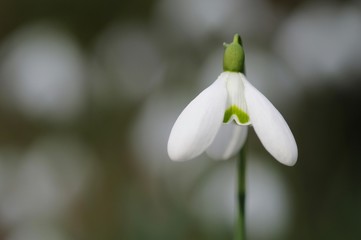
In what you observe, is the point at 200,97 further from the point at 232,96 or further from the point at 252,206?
the point at 252,206

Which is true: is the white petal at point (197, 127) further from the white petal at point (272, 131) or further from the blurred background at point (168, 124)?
the blurred background at point (168, 124)

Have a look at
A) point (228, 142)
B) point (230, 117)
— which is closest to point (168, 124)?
point (228, 142)

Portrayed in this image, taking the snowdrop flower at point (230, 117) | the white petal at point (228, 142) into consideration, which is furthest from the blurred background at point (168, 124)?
the snowdrop flower at point (230, 117)

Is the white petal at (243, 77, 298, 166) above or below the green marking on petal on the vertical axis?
below

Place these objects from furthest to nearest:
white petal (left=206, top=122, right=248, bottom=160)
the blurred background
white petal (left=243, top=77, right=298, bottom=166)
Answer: the blurred background → white petal (left=206, top=122, right=248, bottom=160) → white petal (left=243, top=77, right=298, bottom=166)

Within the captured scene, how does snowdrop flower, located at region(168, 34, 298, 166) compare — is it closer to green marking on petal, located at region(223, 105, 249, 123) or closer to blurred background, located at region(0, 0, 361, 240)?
green marking on petal, located at region(223, 105, 249, 123)

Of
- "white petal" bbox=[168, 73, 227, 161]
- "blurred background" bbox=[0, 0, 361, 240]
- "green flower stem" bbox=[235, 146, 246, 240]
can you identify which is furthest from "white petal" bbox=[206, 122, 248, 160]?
"blurred background" bbox=[0, 0, 361, 240]

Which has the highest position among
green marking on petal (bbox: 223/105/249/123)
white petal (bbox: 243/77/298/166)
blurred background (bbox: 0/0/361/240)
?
blurred background (bbox: 0/0/361/240)

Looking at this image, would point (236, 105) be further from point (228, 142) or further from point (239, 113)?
point (228, 142)

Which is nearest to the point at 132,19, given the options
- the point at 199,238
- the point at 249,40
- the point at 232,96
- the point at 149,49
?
the point at 149,49
